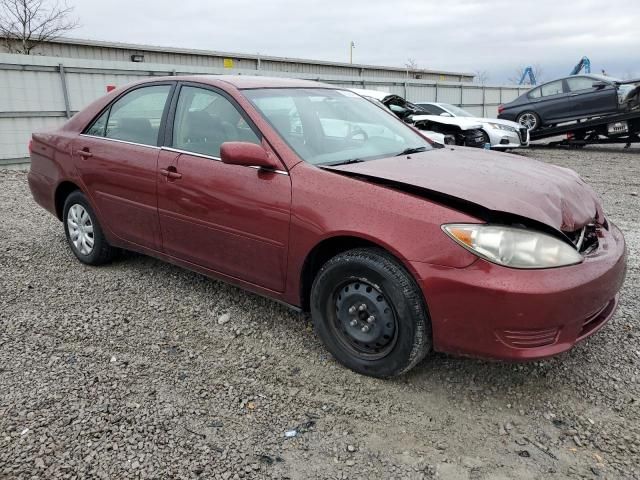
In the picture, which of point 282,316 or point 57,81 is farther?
point 57,81

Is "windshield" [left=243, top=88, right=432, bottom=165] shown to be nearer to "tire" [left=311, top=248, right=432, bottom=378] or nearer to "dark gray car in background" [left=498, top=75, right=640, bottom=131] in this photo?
"tire" [left=311, top=248, right=432, bottom=378]

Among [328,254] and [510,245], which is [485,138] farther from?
[510,245]

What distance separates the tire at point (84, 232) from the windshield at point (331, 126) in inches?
74.3

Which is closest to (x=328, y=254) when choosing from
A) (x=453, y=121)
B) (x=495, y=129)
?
(x=453, y=121)

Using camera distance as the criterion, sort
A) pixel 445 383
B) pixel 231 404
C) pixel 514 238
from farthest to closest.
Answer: pixel 445 383 < pixel 231 404 < pixel 514 238

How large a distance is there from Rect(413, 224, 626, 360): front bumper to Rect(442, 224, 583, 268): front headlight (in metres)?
0.04

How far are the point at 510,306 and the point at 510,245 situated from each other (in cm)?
28

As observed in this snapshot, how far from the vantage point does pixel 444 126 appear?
12.0m

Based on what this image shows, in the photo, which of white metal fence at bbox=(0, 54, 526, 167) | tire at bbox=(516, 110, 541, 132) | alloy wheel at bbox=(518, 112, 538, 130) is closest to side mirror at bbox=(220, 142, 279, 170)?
white metal fence at bbox=(0, 54, 526, 167)

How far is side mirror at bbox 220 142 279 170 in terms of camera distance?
2.96 metres

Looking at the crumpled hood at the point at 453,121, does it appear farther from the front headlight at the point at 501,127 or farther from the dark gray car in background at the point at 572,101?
the dark gray car in background at the point at 572,101

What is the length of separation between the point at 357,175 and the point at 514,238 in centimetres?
87

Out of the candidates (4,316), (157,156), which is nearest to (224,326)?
(157,156)

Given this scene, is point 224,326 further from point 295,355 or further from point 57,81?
point 57,81
